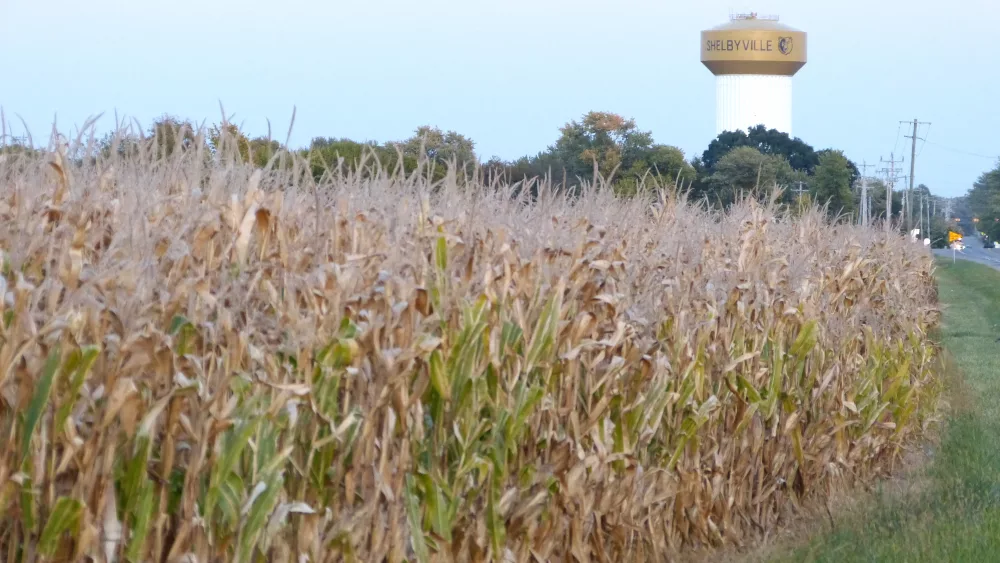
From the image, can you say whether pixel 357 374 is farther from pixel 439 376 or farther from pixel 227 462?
pixel 227 462

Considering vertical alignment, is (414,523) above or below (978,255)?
above

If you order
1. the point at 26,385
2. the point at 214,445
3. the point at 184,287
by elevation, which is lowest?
the point at 214,445

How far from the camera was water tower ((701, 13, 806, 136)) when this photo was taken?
281 ft

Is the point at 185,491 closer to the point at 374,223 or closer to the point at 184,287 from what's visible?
the point at 184,287

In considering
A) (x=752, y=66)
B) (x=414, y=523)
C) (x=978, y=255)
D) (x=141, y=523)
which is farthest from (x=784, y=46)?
(x=141, y=523)

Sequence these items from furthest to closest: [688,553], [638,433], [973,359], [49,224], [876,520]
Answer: [973,359] < [876,520] < [688,553] < [638,433] < [49,224]

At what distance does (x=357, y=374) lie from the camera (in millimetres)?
3678

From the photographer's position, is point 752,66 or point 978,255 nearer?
point 752,66

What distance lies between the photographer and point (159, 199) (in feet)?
12.5

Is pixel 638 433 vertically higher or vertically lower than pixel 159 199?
lower

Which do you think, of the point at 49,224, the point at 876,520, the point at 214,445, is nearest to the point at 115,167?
the point at 49,224

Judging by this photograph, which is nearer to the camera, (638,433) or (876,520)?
(638,433)

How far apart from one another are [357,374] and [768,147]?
6507 cm

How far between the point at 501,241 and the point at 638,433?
4.00 ft
